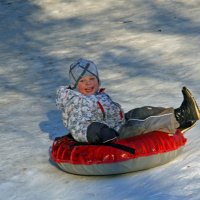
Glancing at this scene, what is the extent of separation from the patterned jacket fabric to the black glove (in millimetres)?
78

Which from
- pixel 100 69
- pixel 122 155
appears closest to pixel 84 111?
pixel 122 155

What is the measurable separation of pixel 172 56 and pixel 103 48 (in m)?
1.20

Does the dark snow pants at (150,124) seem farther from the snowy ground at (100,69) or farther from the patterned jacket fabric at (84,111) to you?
the snowy ground at (100,69)

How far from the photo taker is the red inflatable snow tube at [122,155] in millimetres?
5207

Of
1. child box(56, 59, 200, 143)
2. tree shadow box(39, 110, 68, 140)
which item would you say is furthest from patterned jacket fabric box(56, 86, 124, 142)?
tree shadow box(39, 110, 68, 140)

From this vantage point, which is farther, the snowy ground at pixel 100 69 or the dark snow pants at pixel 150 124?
A: the dark snow pants at pixel 150 124

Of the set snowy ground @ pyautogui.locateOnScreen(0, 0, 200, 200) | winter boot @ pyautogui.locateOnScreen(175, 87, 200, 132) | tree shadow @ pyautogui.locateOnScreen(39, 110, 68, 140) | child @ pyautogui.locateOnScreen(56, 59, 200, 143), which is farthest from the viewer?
tree shadow @ pyautogui.locateOnScreen(39, 110, 68, 140)

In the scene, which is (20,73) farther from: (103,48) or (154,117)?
(154,117)

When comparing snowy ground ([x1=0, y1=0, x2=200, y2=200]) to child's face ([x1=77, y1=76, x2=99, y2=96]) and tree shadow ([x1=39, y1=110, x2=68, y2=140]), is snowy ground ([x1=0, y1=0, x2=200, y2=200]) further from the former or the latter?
child's face ([x1=77, y1=76, x2=99, y2=96])

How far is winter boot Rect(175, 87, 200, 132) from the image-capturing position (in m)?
5.73

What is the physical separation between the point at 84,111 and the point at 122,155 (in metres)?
0.52

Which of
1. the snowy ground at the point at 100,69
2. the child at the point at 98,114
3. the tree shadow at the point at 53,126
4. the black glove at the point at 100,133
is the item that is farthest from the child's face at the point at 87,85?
the tree shadow at the point at 53,126

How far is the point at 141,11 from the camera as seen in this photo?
11.4 metres

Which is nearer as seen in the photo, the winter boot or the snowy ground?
the snowy ground
